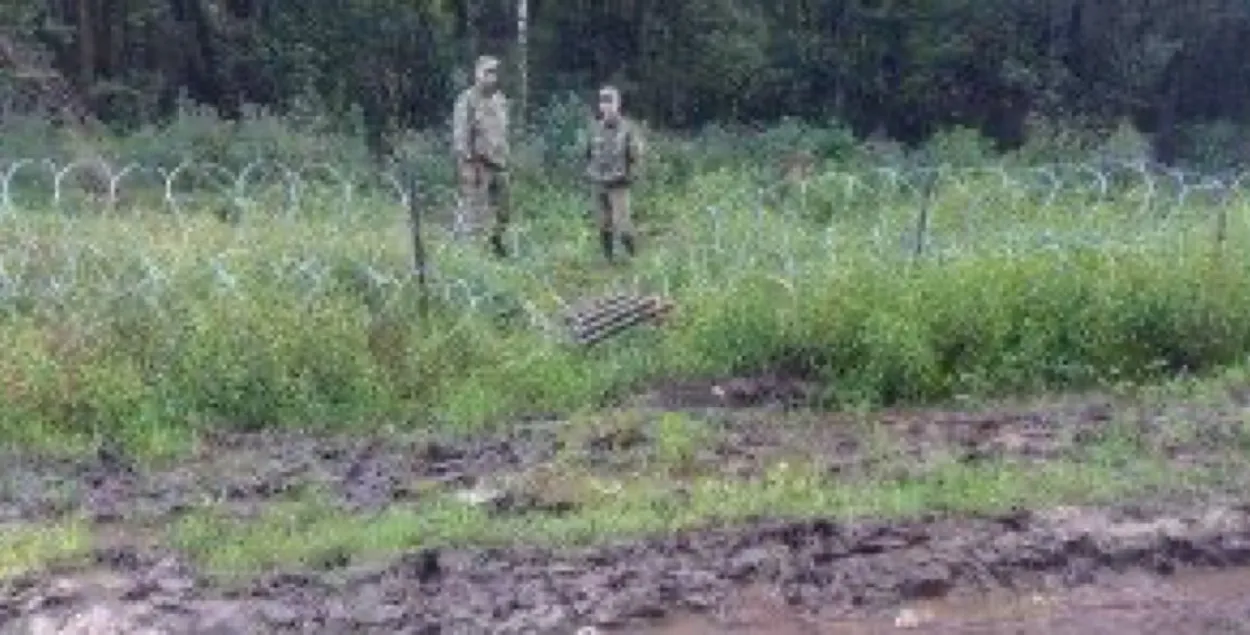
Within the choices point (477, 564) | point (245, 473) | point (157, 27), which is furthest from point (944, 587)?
point (157, 27)

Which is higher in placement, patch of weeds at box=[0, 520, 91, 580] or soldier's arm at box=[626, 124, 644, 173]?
soldier's arm at box=[626, 124, 644, 173]

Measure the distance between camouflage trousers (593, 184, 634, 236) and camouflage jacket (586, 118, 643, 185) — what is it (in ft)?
0.24

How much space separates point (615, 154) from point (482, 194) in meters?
1.18

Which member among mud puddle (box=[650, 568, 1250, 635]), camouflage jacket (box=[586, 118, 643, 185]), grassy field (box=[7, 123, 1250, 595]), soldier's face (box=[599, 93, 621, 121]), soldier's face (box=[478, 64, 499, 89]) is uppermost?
soldier's face (box=[478, 64, 499, 89])

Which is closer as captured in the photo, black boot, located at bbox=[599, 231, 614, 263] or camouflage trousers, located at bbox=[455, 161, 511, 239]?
camouflage trousers, located at bbox=[455, 161, 511, 239]

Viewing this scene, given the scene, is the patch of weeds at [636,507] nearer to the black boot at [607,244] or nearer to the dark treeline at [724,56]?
the black boot at [607,244]

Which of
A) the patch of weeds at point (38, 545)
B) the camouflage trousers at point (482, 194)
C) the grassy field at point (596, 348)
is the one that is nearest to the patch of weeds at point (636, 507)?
the grassy field at point (596, 348)

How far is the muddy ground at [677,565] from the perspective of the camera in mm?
8648

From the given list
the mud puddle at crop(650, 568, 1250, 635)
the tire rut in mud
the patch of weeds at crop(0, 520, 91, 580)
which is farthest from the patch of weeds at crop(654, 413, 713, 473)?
the patch of weeds at crop(0, 520, 91, 580)

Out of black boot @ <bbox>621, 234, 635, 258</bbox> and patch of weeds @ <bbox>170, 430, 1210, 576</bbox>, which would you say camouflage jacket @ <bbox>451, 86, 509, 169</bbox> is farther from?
patch of weeds @ <bbox>170, 430, 1210, 576</bbox>

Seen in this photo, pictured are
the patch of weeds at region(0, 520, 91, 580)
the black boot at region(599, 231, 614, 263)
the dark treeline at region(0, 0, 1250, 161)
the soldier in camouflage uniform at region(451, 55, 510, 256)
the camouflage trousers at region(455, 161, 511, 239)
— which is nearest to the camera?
the patch of weeds at region(0, 520, 91, 580)

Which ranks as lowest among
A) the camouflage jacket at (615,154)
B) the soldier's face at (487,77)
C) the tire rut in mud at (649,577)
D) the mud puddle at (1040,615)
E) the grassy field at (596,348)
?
the mud puddle at (1040,615)

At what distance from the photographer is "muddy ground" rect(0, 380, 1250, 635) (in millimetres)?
8648

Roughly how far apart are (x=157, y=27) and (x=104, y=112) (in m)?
2.61
